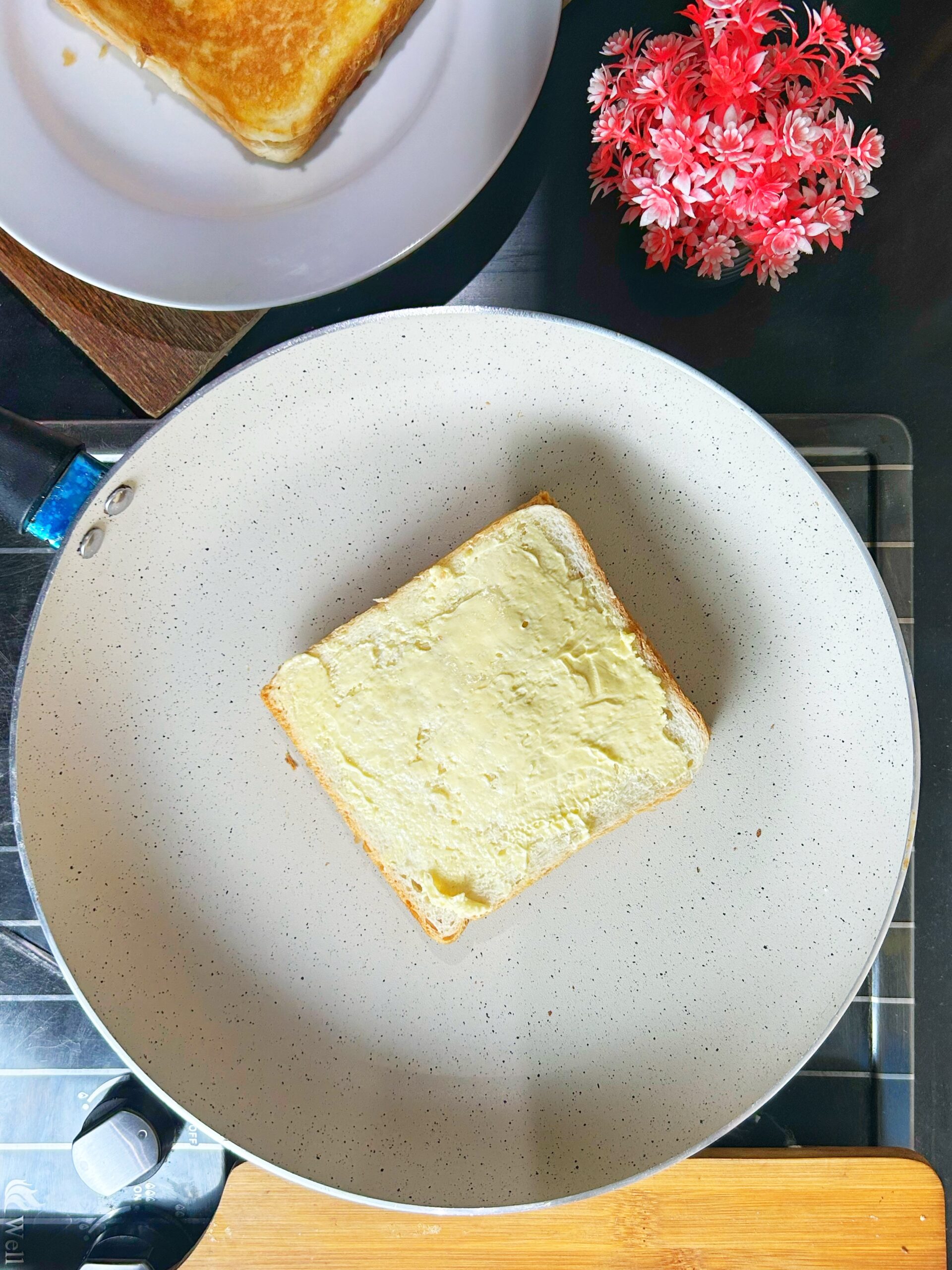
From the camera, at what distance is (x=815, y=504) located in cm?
111

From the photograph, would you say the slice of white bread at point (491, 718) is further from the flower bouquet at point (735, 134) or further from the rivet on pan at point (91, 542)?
the flower bouquet at point (735, 134)

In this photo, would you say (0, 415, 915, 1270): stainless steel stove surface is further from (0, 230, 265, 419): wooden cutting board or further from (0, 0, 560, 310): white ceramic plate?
(0, 0, 560, 310): white ceramic plate

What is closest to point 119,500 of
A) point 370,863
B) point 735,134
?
point 370,863

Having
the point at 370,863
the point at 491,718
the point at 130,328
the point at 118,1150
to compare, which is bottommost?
the point at 118,1150

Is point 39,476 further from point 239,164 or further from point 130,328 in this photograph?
point 239,164

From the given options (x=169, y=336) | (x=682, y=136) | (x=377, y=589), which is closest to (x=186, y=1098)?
(x=377, y=589)

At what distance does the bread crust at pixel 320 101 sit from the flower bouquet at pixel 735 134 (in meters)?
0.27

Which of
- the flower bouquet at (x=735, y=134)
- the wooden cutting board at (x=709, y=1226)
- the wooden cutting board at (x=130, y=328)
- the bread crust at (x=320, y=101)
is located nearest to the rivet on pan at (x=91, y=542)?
the wooden cutting board at (x=130, y=328)

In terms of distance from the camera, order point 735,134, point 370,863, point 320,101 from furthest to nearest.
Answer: point 370,863
point 320,101
point 735,134

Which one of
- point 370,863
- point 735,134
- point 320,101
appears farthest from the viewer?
point 370,863

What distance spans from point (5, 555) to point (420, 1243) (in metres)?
1.16


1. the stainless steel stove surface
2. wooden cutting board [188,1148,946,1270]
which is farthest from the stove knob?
wooden cutting board [188,1148,946,1270]

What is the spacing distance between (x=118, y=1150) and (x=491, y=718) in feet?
2.68

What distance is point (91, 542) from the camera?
109 centimetres
